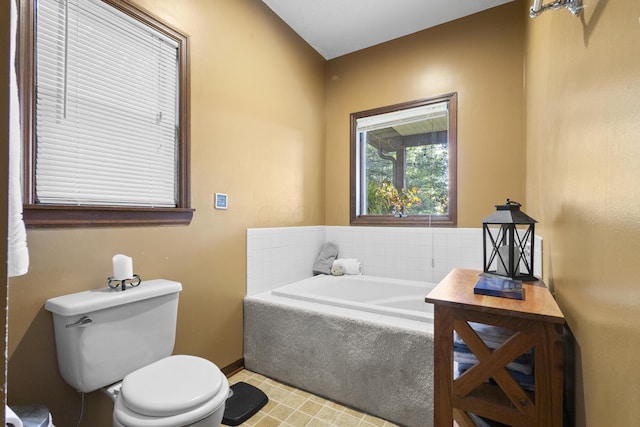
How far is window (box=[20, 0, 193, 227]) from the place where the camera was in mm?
1225

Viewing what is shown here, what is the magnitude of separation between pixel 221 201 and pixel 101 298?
92 centimetres

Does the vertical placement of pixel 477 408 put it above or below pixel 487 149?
below

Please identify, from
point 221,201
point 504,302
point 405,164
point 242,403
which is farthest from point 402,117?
point 242,403

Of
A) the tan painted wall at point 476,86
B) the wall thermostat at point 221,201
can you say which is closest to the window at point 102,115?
the wall thermostat at point 221,201

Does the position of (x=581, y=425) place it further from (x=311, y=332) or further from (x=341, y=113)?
(x=341, y=113)

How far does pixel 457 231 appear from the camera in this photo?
99.3 inches

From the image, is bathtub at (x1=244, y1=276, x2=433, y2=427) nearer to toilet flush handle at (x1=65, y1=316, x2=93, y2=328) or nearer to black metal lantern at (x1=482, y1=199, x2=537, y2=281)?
black metal lantern at (x1=482, y1=199, x2=537, y2=281)

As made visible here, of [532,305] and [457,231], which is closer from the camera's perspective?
[532,305]

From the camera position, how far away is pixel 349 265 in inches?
113

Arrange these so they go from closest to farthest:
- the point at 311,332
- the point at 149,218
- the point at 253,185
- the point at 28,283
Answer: the point at 28,283 → the point at 149,218 → the point at 311,332 → the point at 253,185

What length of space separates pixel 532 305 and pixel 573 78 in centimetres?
75

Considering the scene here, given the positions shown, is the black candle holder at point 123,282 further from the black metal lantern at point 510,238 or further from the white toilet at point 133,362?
the black metal lantern at point 510,238

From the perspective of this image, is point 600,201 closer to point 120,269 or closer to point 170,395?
point 170,395

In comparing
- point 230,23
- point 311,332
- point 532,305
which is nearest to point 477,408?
point 532,305
